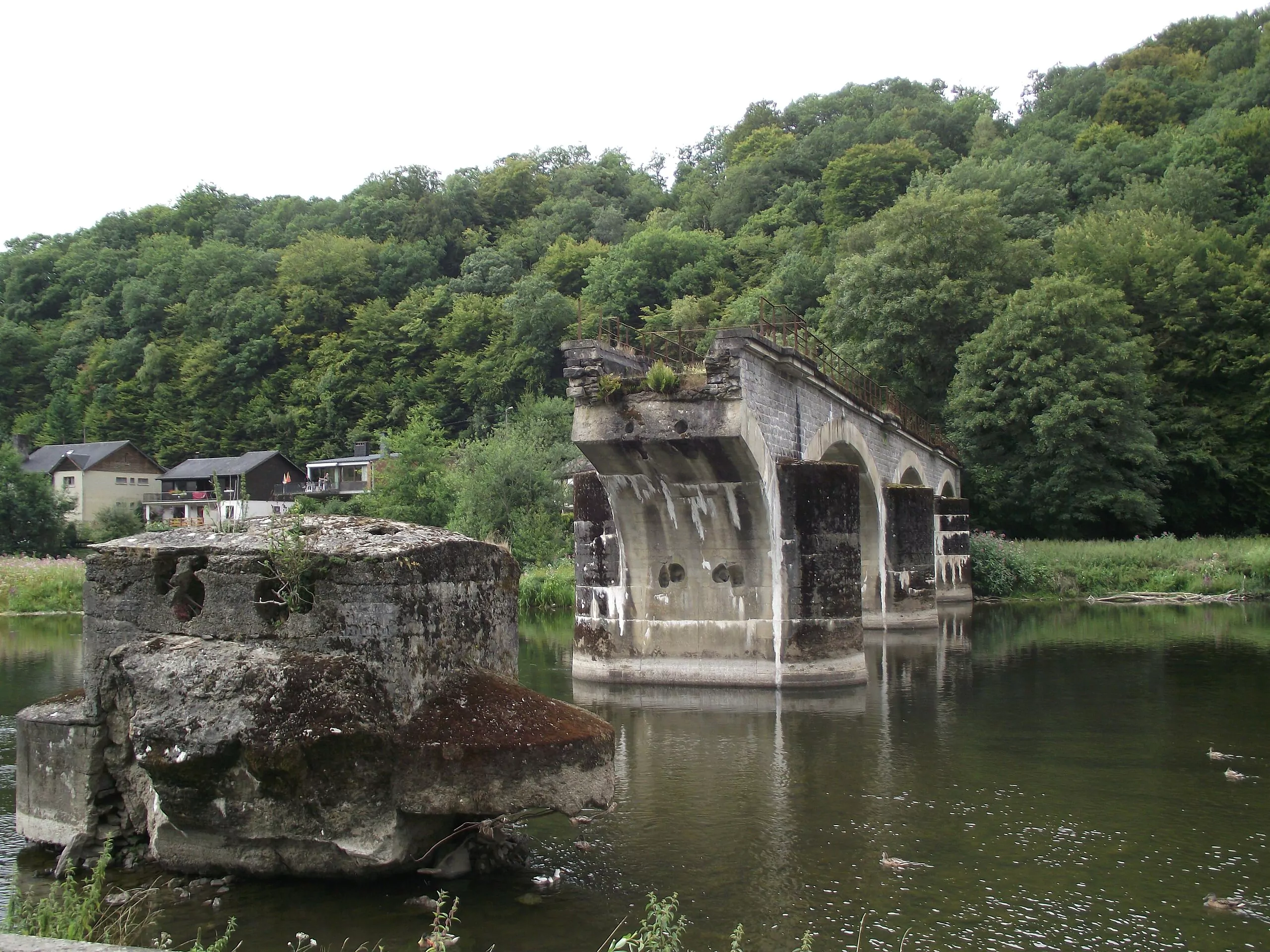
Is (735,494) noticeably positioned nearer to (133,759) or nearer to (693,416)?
(693,416)

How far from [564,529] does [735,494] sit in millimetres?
18948

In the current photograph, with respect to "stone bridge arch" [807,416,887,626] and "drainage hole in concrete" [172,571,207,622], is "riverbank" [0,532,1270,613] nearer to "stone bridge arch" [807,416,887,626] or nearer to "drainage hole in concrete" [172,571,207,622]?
"stone bridge arch" [807,416,887,626]

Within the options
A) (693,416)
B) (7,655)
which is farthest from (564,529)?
(693,416)

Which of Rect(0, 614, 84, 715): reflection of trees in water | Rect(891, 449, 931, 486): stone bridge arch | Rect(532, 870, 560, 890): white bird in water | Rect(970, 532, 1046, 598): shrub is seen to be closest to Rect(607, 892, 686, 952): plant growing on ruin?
Rect(532, 870, 560, 890): white bird in water

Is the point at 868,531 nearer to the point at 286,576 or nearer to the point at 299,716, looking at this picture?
the point at 286,576

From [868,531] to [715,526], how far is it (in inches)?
376

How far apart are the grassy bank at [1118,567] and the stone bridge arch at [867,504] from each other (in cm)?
964

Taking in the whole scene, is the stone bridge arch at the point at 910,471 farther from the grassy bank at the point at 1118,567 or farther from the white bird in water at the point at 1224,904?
the white bird in water at the point at 1224,904

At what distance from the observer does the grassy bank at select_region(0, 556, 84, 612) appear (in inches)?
1216

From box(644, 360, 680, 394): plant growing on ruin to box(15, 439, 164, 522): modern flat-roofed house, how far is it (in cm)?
4811

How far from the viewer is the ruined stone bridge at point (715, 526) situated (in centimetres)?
1516

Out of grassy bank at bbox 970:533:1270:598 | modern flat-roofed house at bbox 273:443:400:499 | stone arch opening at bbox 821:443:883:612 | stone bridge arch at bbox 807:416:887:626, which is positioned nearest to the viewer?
stone bridge arch at bbox 807:416:887:626

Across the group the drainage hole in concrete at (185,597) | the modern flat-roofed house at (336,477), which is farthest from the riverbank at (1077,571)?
the drainage hole in concrete at (185,597)

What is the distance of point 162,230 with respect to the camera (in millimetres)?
79812
